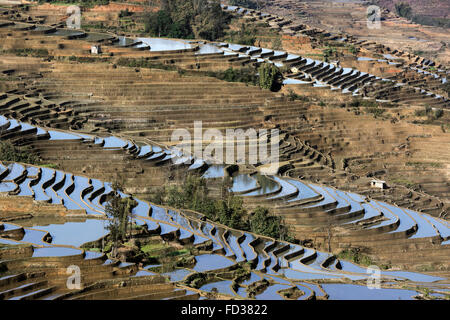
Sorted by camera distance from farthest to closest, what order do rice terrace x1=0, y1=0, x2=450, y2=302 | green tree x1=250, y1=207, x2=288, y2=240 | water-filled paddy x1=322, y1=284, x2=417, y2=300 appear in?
green tree x1=250, y1=207, x2=288, y2=240, rice terrace x1=0, y1=0, x2=450, y2=302, water-filled paddy x1=322, y1=284, x2=417, y2=300

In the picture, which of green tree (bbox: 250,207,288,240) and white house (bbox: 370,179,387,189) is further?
white house (bbox: 370,179,387,189)

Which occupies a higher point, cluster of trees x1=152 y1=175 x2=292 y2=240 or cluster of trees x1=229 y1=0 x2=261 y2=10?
cluster of trees x1=229 y1=0 x2=261 y2=10

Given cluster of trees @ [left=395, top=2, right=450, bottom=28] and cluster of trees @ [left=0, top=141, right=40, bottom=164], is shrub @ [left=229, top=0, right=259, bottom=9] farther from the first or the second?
cluster of trees @ [left=0, top=141, right=40, bottom=164]

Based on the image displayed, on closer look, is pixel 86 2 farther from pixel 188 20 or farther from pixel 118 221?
pixel 118 221

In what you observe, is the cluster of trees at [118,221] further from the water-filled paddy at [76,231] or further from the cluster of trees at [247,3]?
the cluster of trees at [247,3]

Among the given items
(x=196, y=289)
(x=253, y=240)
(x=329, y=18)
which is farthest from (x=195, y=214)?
(x=329, y=18)

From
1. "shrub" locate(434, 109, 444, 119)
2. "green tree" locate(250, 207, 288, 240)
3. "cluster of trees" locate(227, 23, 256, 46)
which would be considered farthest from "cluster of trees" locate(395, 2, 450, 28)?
"green tree" locate(250, 207, 288, 240)
